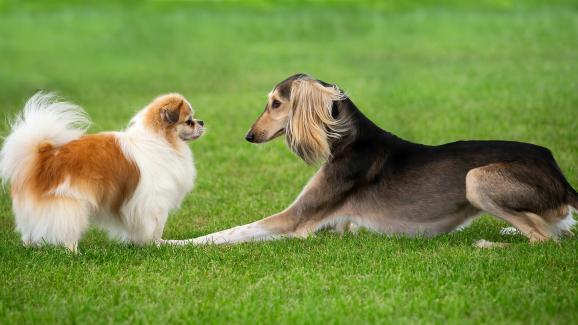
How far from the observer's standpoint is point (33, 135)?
750cm

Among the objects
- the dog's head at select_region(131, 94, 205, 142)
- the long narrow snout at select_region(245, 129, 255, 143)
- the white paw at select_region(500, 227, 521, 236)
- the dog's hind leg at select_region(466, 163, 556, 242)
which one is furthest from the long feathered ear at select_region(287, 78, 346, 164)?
the white paw at select_region(500, 227, 521, 236)

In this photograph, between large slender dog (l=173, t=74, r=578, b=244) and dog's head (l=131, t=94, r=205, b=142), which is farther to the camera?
dog's head (l=131, t=94, r=205, b=142)

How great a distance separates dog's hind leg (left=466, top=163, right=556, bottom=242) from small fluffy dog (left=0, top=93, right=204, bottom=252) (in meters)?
2.67

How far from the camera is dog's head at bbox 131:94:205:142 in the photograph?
7.96 meters

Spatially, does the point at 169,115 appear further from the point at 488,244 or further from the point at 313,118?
the point at 488,244

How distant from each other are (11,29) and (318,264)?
23893mm

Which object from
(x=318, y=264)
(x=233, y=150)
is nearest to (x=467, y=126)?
(x=233, y=150)

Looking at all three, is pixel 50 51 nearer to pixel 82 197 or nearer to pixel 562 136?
pixel 562 136

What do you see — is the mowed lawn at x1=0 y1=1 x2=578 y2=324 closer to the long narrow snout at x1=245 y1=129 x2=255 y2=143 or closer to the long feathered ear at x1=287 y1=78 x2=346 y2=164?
the long feathered ear at x1=287 y1=78 x2=346 y2=164

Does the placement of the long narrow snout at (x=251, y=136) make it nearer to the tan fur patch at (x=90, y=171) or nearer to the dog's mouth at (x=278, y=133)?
the dog's mouth at (x=278, y=133)

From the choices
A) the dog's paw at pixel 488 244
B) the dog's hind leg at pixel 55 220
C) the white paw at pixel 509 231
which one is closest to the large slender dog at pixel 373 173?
the dog's paw at pixel 488 244

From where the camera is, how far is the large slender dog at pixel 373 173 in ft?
25.5

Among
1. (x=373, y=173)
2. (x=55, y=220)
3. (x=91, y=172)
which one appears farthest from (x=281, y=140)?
(x=55, y=220)

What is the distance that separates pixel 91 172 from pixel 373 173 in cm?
258
